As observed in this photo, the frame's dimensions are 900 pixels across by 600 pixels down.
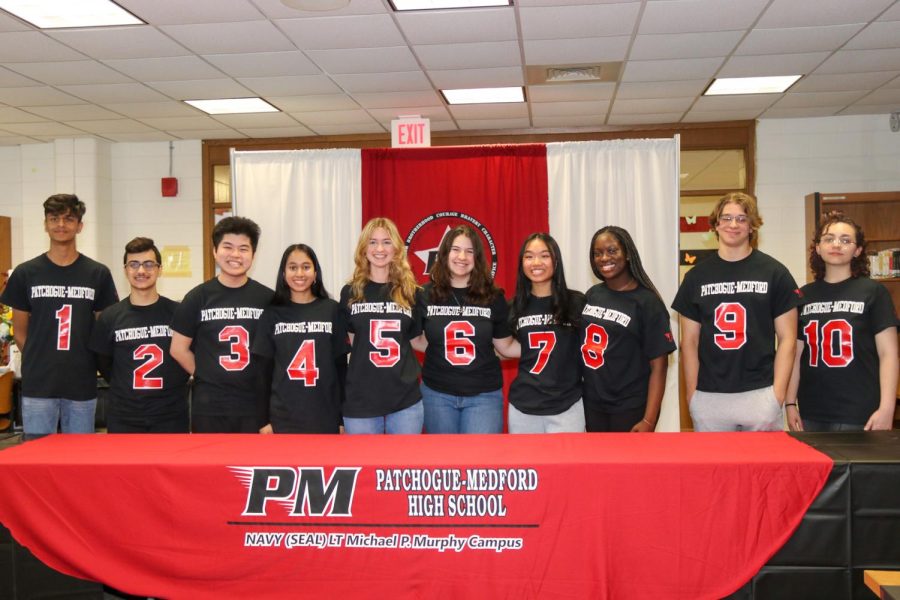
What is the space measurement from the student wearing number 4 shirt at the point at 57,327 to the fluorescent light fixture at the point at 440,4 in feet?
7.13

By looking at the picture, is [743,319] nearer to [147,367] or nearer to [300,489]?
[300,489]

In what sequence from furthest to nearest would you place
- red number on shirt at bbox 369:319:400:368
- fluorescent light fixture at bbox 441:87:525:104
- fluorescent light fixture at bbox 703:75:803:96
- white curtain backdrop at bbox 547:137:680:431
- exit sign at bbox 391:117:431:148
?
exit sign at bbox 391:117:431:148 → fluorescent light fixture at bbox 441:87:525:104 → fluorescent light fixture at bbox 703:75:803:96 → white curtain backdrop at bbox 547:137:680:431 → red number on shirt at bbox 369:319:400:368

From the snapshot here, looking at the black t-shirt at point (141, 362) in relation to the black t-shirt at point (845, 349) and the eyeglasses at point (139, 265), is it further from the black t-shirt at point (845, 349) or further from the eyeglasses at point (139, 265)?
the black t-shirt at point (845, 349)

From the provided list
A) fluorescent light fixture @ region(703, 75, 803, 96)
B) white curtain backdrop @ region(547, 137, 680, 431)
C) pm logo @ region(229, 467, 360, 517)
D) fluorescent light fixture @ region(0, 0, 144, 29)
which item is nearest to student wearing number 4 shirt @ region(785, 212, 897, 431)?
white curtain backdrop @ region(547, 137, 680, 431)

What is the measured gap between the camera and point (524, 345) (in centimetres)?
306

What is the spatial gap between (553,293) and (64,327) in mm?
2309

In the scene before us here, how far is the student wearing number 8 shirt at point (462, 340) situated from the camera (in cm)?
311

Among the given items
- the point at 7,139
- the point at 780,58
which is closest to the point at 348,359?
the point at 780,58

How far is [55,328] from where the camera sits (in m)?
3.28

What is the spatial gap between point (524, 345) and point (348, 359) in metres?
0.81

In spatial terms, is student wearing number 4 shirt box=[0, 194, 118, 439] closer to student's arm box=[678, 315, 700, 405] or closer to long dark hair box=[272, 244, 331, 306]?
long dark hair box=[272, 244, 331, 306]

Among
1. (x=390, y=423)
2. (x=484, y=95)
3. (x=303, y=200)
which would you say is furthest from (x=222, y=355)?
(x=484, y=95)

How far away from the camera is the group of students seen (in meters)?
2.91

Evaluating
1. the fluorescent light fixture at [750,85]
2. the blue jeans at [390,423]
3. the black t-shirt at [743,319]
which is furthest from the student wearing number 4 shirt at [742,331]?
the fluorescent light fixture at [750,85]
